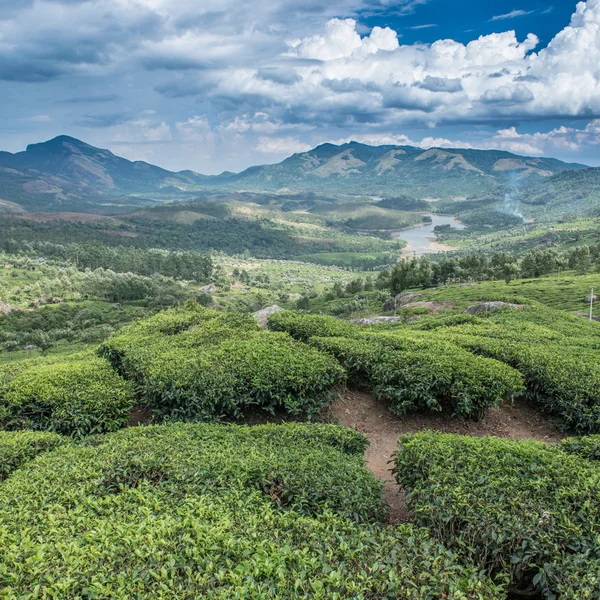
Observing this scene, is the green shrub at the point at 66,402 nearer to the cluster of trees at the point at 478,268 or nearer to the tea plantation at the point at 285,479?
the tea plantation at the point at 285,479

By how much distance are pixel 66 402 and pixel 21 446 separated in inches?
77.6

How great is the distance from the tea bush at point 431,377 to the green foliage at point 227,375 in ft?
4.38

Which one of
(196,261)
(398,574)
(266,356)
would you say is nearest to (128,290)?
(196,261)

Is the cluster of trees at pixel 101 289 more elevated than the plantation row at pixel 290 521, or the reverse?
the plantation row at pixel 290 521

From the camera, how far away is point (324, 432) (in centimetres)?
1077

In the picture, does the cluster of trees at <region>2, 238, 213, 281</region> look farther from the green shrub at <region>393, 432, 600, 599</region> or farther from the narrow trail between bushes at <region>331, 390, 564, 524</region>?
the green shrub at <region>393, 432, 600, 599</region>

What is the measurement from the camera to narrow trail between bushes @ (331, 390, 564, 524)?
13234 mm

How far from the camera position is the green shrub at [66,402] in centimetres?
1199

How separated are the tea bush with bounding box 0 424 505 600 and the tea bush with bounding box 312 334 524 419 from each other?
4024mm

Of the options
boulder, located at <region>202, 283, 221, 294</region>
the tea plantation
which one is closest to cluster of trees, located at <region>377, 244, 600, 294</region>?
boulder, located at <region>202, 283, 221, 294</region>

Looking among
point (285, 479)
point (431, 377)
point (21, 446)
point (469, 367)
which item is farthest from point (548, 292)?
point (21, 446)

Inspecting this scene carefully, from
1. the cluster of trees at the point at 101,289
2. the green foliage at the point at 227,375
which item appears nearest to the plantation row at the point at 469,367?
the green foliage at the point at 227,375

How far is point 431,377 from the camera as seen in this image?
1330 cm

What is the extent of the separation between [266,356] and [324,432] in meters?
3.80
